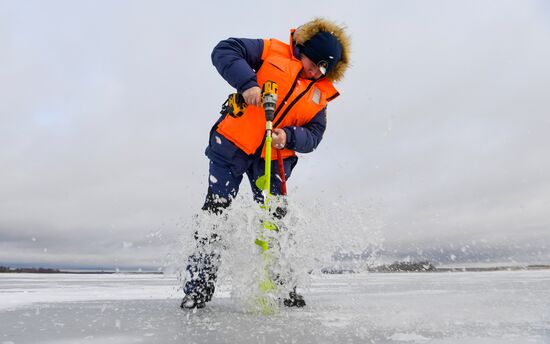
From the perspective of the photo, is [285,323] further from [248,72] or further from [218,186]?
[248,72]

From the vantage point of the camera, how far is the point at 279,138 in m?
2.46

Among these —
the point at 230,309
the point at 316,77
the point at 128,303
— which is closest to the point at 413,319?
the point at 230,309

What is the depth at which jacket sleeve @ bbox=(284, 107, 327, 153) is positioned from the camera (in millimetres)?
2543

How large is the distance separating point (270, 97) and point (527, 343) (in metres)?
1.66

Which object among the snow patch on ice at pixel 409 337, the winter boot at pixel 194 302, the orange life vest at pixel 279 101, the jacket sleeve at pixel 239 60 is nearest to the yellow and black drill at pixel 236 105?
the orange life vest at pixel 279 101

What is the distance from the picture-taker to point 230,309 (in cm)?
236

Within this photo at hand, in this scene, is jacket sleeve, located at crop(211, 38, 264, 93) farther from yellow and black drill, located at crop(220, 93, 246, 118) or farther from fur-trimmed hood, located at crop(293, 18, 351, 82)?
fur-trimmed hood, located at crop(293, 18, 351, 82)

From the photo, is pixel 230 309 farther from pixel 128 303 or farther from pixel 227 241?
pixel 128 303

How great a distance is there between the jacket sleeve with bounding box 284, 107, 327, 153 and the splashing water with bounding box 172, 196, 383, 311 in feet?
1.24

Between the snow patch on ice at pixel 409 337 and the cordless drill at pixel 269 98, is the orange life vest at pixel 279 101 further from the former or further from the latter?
the snow patch on ice at pixel 409 337

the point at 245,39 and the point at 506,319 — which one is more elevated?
the point at 245,39

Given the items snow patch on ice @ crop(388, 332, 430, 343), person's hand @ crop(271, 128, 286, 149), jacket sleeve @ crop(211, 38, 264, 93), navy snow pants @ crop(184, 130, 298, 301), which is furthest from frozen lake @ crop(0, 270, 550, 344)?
jacket sleeve @ crop(211, 38, 264, 93)

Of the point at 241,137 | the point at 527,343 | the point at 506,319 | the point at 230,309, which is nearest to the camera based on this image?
the point at 527,343

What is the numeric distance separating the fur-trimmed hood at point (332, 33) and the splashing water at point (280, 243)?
0.88 metres
